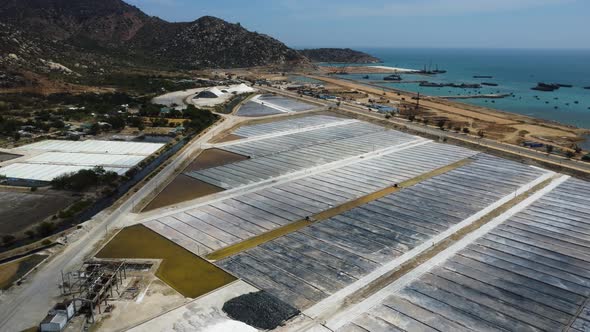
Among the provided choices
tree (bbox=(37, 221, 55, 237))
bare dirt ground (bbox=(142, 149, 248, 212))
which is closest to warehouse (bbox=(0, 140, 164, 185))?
bare dirt ground (bbox=(142, 149, 248, 212))

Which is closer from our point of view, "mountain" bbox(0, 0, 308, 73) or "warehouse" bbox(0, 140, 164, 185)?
"warehouse" bbox(0, 140, 164, 185)

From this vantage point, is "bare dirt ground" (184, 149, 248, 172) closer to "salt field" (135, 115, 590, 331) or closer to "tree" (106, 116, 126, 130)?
"salt field" (135, 115, 590, 331)

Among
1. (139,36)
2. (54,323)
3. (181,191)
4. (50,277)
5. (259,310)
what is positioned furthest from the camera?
(139,36)

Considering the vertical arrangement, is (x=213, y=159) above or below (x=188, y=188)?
above

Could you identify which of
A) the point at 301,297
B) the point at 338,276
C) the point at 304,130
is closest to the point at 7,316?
the point at 301,297

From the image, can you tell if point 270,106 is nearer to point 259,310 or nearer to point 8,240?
point 8,240

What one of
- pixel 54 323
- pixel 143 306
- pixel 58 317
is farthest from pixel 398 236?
pixel 54 323
